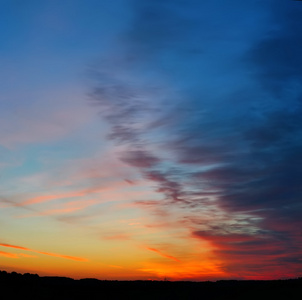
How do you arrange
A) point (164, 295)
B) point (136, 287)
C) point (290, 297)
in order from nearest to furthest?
point (290, 297) < point (164, 295) < point (136, 287)

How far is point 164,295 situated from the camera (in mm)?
27078

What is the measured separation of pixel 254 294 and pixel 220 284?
15.3 ft

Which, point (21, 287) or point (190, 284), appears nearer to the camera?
point (21, 287)

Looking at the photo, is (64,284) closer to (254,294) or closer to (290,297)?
(254,294)

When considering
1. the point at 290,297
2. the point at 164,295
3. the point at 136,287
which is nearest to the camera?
Result: the point at 290,297

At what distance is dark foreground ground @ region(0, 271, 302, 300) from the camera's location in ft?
83.0

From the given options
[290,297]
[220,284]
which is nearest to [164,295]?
[220,284]

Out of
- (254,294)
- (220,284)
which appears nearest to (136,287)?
(220,284)

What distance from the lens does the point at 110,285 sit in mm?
29422

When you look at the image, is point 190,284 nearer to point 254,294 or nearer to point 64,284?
point 254,294

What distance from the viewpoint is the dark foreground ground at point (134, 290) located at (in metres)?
25.3

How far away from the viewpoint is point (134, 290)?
28.1 m

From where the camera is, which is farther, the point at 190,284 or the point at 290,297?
the point at 190,284

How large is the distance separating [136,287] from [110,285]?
1818 mm
